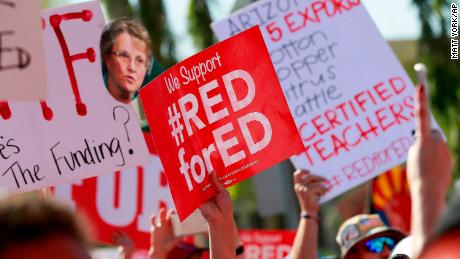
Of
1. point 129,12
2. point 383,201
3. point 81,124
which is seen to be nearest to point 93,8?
point 81,124

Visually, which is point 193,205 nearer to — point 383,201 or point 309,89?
point 309,89

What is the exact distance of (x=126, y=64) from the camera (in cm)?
491

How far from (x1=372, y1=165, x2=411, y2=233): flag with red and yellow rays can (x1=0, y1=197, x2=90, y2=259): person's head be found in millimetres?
6054

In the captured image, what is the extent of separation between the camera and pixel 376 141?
5.68 metres

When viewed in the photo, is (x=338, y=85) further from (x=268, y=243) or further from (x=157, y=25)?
(x=157, y=25)

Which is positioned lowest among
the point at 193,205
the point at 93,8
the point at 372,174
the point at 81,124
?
the point at 372,174

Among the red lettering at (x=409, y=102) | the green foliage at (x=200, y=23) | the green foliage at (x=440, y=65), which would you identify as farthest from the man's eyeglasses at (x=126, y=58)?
the green foliage at (x=440, y=65)

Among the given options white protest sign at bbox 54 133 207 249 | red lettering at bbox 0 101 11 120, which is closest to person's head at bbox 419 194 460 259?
red lettering at bbox 0 101 11 120

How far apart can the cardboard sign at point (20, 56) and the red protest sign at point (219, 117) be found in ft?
2.70

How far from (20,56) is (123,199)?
11.6ft

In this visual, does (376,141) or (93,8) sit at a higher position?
(93,8)

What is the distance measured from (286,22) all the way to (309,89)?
0.45m

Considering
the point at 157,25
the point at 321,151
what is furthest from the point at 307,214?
the point at 157,25

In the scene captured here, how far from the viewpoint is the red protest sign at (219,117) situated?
161 inches
